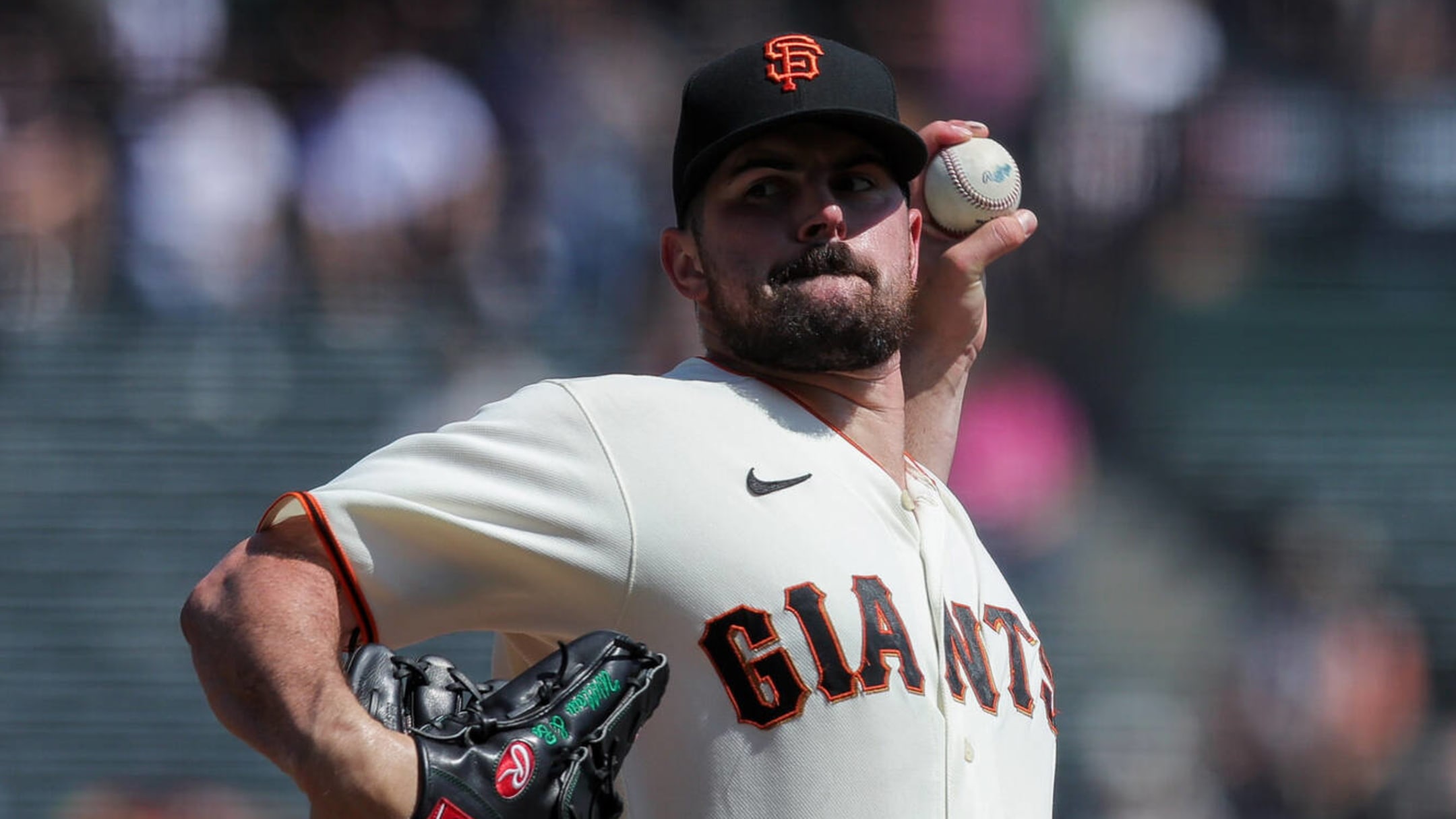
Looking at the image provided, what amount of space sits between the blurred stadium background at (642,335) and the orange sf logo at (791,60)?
12.3 feet

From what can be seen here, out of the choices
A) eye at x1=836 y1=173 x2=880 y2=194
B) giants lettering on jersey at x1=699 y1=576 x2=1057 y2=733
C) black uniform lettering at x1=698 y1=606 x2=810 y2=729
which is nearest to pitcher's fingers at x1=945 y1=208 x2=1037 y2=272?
eye at x1=836 y1=173 x2=880 y2=194

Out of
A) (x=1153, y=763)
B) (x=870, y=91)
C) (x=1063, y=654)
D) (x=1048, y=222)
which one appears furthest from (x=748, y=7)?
(x=870, y=91)

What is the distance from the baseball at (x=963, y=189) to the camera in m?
2.99

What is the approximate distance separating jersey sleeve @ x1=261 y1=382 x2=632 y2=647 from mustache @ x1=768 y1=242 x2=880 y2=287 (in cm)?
40

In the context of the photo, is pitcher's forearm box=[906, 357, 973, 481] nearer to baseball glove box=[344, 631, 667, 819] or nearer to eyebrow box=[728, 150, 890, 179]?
eyebrow box=[728, 150, 890, 179]

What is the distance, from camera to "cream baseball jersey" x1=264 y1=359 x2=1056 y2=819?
212cm

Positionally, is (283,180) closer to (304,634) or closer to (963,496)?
(963,496)

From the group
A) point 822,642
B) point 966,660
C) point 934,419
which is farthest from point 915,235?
point 822,642

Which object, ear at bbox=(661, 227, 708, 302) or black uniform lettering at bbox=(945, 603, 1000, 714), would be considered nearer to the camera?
black uniform lettering at bbox=(945, 603, 1000, 714)

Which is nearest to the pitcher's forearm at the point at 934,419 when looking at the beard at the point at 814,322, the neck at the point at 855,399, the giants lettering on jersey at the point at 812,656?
the neck at the point at 855,399

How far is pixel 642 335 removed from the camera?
646 centimetres

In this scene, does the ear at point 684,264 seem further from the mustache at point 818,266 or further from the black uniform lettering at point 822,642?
the black uniform lettering at point 822,642

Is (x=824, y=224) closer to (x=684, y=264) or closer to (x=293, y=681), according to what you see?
(x=684, y=264)

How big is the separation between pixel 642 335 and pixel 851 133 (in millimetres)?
3929
